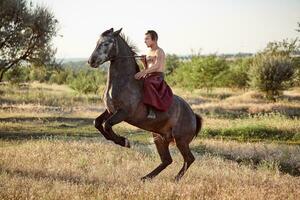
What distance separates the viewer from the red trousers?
1062 cm

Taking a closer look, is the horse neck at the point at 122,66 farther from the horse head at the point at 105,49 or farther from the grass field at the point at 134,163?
the grass field at the point at 134,163

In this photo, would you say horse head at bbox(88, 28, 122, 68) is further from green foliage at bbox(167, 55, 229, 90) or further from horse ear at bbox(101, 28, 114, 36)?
A: green foliage at bbox(167, 55, 229, 90)

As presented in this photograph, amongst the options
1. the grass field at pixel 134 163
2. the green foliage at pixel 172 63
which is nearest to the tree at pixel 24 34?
the grass field at pixel 134 163

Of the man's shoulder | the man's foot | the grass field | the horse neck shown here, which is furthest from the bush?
the horse neck

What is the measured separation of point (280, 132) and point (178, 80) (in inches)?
1750

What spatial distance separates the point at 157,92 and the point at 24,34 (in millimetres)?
26249

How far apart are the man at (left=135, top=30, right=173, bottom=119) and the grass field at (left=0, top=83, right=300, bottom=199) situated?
5.40ft

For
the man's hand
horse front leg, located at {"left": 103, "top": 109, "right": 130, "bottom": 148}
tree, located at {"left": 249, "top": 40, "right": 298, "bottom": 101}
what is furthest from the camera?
tree, located at {"left": 249, "top": 40, "right": 298, "bottom": 101}

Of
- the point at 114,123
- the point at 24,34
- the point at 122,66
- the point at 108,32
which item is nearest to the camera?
the point at 114,123

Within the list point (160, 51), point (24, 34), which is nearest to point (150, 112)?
point (160, 51)

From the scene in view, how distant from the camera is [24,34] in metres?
35.0

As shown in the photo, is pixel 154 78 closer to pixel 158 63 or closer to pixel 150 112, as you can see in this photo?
pixel 158 63

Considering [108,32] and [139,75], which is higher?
[108,32]

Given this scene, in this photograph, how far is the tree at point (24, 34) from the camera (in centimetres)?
3397
